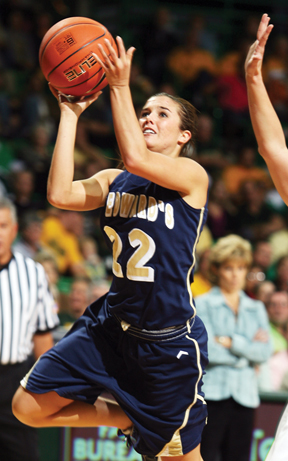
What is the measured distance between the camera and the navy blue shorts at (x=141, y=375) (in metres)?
2.84

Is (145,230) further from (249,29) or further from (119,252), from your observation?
(249,29)

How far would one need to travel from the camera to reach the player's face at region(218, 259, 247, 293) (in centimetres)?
424

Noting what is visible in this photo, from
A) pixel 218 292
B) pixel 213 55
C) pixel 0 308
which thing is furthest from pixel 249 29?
pixel 0 308

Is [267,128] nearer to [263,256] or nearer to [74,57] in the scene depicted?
[74,57]

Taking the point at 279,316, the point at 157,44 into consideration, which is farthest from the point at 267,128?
the point at 157,44

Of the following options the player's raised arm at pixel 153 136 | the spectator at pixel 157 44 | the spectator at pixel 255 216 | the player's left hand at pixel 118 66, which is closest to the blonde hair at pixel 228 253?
the player's raised arm at pixel 153 136

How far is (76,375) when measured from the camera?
2.97 metres

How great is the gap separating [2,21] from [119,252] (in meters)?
8.19

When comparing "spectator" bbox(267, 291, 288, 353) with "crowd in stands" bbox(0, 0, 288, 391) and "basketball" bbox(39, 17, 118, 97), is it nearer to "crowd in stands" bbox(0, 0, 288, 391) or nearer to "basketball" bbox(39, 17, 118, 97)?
"crowd in stands" bbox(0, 0, 288, 391)

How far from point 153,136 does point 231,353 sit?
1.82m

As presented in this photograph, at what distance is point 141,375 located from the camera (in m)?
2.89

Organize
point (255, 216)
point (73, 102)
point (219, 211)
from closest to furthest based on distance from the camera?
point (73, 102) < point (219, 211) < point (255, 216)

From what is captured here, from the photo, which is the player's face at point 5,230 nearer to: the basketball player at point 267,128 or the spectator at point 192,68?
the basketball player at point 267,128

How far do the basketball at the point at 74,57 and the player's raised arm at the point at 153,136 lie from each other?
0.27 ft
